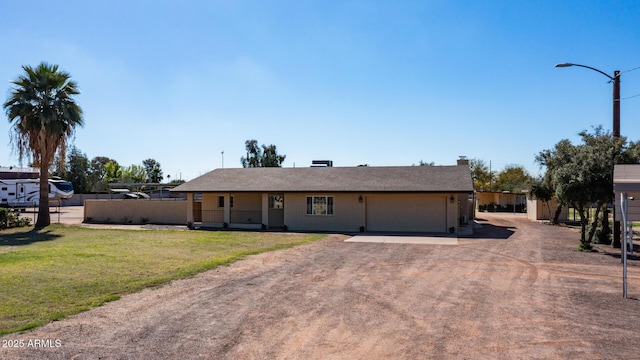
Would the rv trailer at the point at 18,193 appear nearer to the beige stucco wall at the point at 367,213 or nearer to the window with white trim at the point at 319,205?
the beige stucco wall at the point at 367,213

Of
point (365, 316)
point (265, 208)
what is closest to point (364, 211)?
point (265, 208)

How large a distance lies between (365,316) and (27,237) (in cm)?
2069

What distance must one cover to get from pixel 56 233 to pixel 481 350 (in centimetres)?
2423

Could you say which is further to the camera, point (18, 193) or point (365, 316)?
point (18, 193)

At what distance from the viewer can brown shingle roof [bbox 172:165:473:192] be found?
25672 millimetres

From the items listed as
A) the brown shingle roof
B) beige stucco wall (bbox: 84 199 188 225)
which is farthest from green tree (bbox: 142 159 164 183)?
the brown shingle roof

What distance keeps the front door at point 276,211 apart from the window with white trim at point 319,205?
2184 millimetres

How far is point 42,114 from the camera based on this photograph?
26.5m

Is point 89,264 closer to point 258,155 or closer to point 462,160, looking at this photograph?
point 462,160

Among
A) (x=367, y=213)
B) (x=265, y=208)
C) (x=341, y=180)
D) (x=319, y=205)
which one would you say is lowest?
(x=367, y=213)

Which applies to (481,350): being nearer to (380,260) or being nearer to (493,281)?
(493,281)

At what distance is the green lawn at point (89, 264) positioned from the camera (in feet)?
29.0

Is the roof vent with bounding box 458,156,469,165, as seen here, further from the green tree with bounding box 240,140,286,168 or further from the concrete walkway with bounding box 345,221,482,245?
the green tree with bounding box 240,140,286,168

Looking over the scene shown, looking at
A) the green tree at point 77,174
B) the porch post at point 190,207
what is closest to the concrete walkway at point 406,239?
the porch post at point 190,207
